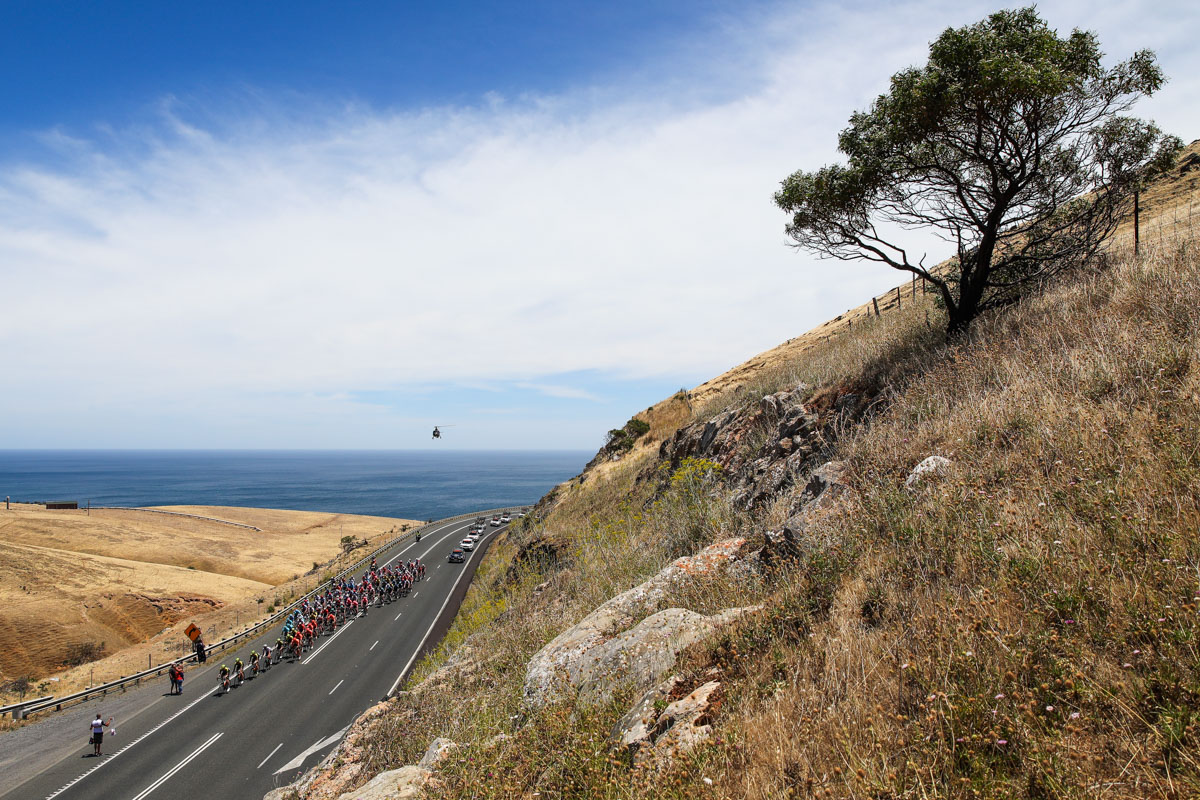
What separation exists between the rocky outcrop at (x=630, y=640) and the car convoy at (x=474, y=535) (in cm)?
3668

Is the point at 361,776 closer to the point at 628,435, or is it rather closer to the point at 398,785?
the point at 398,785

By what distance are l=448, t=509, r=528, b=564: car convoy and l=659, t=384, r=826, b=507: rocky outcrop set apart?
2961 centimetres

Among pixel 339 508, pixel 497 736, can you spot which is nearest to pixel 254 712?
pixel 497 736

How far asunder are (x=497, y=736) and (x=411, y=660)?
22805 millimetres

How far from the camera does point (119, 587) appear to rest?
39.5 m

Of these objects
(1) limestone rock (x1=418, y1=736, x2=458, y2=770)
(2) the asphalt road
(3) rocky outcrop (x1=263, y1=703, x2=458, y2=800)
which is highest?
(1) limestone rock (x1=418, y1=736, x2=458, y2=770)

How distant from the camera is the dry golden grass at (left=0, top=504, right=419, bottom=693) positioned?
1185 inches

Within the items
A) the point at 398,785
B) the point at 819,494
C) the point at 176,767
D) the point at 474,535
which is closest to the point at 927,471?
the point at 819,494

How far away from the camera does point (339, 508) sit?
133250 millimetres

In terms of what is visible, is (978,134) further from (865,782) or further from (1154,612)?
(865,782)

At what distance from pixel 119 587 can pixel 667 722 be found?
170ft

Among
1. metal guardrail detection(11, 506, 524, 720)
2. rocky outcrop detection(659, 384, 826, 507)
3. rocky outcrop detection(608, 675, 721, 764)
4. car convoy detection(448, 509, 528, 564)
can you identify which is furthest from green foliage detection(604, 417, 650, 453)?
rocky outcrop detection(608, 675, 721, 764)

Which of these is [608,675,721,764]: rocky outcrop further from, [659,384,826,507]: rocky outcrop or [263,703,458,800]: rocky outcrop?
[659,384,826,507]: rocky outcrop

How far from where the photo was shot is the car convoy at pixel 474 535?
4822 cm
